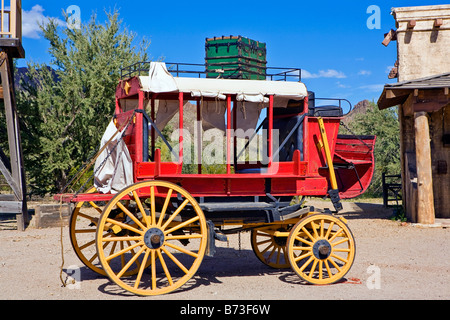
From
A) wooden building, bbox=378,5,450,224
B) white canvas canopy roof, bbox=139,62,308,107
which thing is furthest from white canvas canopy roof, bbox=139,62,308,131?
wooden building, bbox=378,5,450,224

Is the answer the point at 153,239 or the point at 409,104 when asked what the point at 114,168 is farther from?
the point at 409,104

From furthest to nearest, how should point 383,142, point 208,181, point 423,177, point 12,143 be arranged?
1. point 383,142
2. point 12,143
3. point 423,177
4. point 208,181

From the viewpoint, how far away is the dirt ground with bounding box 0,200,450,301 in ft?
20.8

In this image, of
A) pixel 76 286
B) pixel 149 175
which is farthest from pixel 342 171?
pixel 76 286

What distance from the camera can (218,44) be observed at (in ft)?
39.5

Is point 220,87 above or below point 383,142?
below

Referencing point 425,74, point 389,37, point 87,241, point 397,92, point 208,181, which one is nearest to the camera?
point 208,181

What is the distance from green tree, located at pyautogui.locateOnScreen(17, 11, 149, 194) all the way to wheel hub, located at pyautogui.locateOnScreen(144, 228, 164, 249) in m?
12.4

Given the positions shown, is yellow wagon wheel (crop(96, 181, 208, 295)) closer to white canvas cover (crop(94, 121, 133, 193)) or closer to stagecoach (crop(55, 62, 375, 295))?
stagecoach (crop(55, 62, 375, 295))

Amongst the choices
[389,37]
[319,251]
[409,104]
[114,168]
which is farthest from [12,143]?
[389,37]

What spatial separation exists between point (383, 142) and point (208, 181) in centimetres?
2849

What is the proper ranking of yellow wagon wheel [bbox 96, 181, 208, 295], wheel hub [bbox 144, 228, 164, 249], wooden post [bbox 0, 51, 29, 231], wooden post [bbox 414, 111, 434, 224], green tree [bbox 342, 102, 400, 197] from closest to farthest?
yellow wagon wheel [bbox 96, 181, 208, 295] → wheel hub [bbox 144, 228, 164, 249] → wooden post [bbox 414, 111, 434, 224] → wooden post [bbox 0, 51, 29, 231] → green tree [bbox 342, 102, 400, 197]

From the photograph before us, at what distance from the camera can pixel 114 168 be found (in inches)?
271

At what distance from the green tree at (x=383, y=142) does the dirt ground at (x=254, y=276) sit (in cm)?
1911
